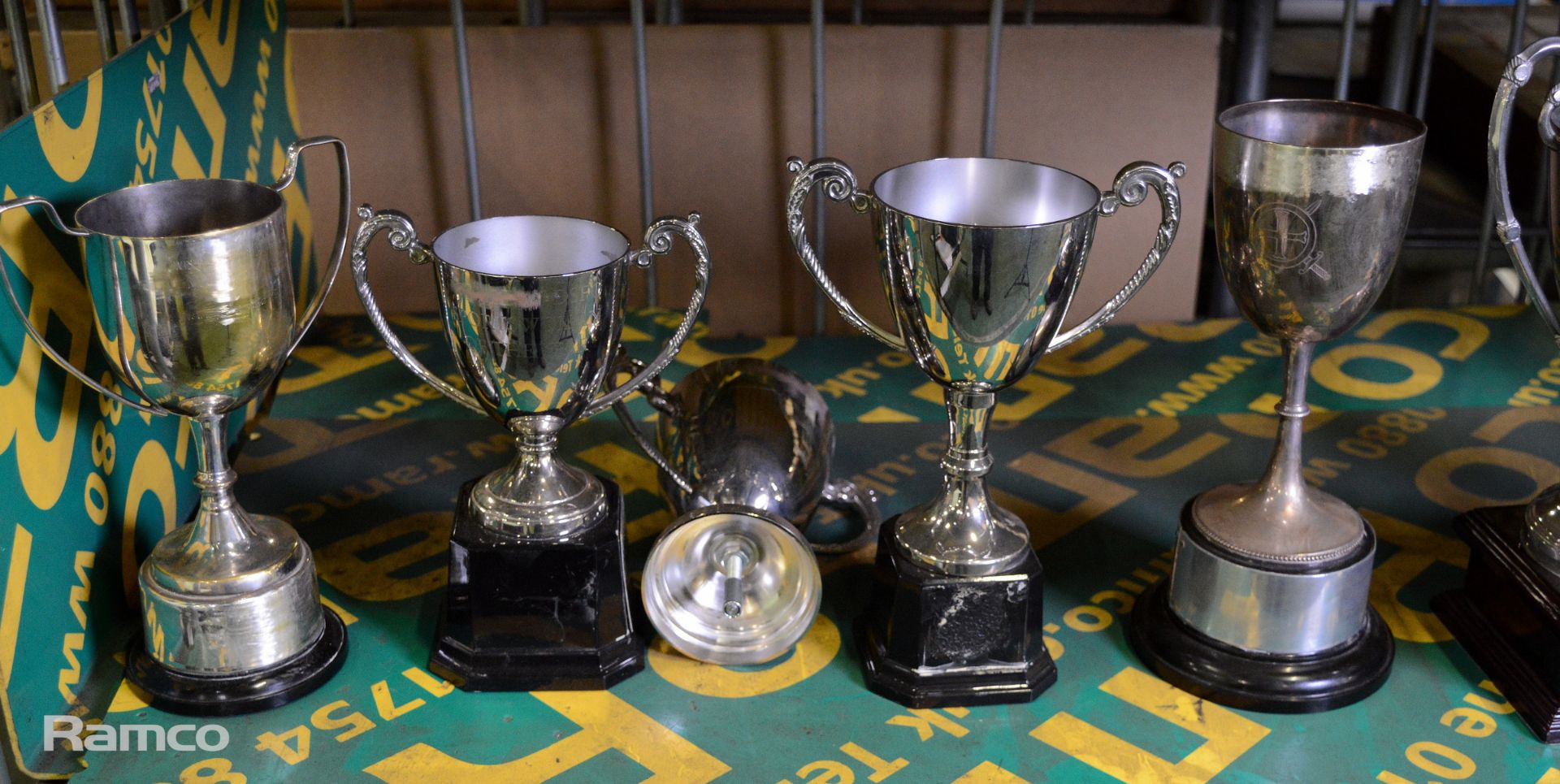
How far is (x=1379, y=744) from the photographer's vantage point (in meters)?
1.21

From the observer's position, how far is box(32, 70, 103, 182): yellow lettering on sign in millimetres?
1176

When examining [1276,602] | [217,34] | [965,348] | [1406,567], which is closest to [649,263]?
[965,348]

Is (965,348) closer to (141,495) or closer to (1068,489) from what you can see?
(1068,489)

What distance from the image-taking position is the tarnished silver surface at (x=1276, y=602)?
124 centimetres

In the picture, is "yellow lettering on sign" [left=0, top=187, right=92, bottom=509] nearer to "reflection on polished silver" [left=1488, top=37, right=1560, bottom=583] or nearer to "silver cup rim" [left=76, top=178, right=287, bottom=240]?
"silver cup rim" [left=76, top=178, right=287, bottom=240]

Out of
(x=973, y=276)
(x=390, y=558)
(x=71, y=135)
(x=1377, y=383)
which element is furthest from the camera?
(x=1377, y=383)

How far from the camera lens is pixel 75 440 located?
124 cm

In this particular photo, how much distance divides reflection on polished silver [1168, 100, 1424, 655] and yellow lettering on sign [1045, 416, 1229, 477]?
36 cm

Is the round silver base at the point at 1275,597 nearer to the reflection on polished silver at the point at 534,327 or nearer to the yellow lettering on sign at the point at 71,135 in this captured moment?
the reflection on polished silver at the point at 534,327

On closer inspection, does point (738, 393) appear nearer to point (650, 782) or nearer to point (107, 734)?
point (650, 782)

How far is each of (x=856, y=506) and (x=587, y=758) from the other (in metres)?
0.48

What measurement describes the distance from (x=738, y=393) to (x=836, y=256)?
70 centimetres

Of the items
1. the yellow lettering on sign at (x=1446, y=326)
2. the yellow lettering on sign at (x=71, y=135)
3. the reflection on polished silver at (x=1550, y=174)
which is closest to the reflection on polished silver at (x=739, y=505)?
the yellow lettering on sign at (x=71, y=135)

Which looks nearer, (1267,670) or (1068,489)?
(1267,670)
